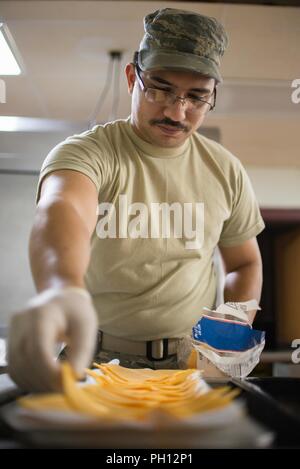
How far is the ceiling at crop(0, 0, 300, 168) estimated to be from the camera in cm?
115

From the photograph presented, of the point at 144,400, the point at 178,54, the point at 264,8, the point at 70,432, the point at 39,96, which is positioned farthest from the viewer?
the point at 39,96

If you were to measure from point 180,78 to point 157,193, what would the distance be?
0.18 metres

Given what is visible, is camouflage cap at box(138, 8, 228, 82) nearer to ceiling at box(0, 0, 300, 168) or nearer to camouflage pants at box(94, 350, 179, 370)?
ceiling at box(0, 0, 300, 168)

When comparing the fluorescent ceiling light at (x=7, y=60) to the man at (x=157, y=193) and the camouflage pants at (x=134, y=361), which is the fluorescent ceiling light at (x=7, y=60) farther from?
the camouflage pants at (x=134, y=361)

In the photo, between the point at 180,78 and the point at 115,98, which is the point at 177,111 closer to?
the point at 180,78

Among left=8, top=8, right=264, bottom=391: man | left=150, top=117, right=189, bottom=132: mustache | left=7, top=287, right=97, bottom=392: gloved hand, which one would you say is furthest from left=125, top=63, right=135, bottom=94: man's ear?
left=7, top=287, right=97, bottom=392: gloved hand

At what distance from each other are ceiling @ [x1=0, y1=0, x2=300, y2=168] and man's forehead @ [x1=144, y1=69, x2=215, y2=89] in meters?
0.32

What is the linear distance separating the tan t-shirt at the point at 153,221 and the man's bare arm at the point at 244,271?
0.06 metres

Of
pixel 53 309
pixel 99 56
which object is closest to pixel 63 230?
pixel 53 309

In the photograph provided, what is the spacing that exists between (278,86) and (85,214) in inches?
28.3

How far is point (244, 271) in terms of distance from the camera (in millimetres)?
1056

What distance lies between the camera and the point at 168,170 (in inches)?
35.7
